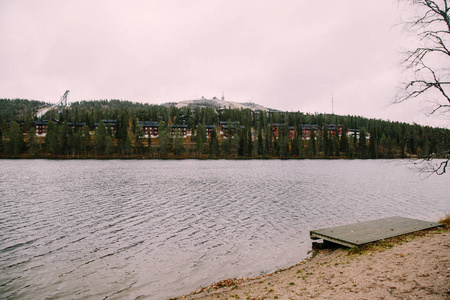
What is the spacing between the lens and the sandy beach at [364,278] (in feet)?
32.3

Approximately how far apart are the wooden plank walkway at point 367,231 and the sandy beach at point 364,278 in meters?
0.97

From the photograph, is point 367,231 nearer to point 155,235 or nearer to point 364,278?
point 364,278

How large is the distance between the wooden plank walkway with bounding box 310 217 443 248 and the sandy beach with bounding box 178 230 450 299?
0.97 m

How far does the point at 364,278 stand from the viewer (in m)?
11.3

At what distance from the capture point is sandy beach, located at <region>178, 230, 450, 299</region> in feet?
32.3

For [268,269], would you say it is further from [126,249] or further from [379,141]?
[379,141]

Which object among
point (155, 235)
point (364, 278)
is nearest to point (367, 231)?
point (364, 278)

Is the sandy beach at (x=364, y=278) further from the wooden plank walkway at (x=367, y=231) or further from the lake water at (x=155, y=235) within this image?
the lake water at (x=155, y=235)

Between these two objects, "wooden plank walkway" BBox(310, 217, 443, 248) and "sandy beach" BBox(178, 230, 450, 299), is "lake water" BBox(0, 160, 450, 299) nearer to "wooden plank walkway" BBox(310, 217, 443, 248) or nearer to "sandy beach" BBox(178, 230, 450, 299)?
"wooden plank walkway" BBox(310, 217, 443, 248)

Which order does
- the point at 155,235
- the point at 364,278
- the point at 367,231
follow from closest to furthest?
the point at 364,278 → the point at 367,231 → the point at 155,235

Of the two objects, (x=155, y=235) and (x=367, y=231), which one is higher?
(x=367, y=231)

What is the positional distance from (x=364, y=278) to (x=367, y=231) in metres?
8.50

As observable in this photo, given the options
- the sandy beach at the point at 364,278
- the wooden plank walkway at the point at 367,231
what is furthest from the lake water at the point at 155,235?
the sandy beach at the point at 364,278

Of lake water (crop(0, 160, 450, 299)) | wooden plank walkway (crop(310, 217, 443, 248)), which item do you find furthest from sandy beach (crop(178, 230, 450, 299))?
lake water (crop(0, 160, 450, 299))
